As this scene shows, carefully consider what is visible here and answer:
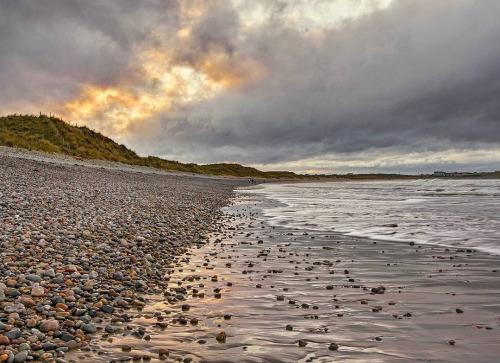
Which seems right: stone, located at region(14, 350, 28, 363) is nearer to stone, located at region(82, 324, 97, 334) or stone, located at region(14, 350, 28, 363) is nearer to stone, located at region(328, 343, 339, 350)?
stone, located at region(82, 324, 97, 334)

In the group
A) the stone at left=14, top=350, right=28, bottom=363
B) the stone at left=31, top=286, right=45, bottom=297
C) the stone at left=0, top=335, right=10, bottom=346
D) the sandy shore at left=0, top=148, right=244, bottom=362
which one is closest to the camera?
the stone at left=14, top=350, right=28, bottom=363

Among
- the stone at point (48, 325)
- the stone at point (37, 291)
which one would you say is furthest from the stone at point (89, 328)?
the stone at point (37, 291)

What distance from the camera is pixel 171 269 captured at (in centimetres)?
1099

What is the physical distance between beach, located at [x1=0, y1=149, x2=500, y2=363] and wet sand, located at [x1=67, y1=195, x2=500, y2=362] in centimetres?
3

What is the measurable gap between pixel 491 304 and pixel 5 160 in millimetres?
32521

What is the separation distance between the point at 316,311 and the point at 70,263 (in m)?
5.56

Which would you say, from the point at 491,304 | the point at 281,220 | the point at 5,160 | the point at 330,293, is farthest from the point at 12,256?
the point at 5,160

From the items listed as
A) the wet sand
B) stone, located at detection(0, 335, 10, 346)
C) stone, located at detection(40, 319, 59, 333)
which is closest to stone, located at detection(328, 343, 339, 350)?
the wet sand

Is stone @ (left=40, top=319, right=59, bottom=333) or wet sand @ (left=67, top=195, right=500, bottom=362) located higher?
stone @ (left=40, top=319, right=59, bottom=333)

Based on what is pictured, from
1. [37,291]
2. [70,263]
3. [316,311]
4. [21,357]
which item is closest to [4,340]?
[21,357]

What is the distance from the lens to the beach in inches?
234

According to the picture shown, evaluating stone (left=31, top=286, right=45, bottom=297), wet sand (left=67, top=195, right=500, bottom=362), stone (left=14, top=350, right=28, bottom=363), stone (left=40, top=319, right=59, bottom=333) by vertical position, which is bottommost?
wet sand (left=67, top=195, right=500, bottom=362)

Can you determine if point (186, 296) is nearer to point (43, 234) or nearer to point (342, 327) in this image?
point (342, 327)

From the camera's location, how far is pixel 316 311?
7699mm
